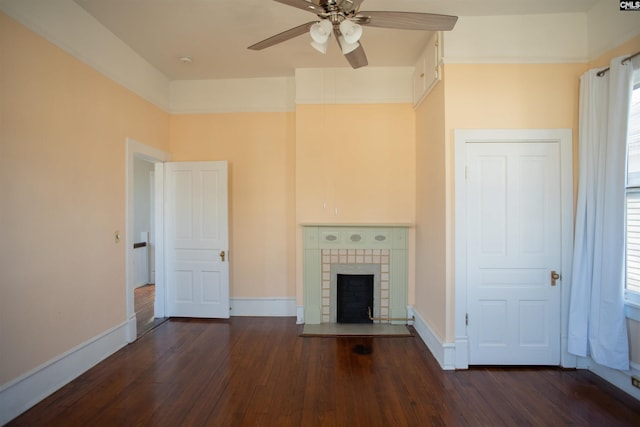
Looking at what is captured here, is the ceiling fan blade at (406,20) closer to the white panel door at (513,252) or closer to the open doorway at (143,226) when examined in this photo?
the white panel door at (513,252)

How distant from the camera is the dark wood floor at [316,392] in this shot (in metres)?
1.98

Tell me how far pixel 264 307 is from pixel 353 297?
4.11 feet

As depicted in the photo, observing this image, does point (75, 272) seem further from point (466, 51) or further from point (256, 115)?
point (466, 51)

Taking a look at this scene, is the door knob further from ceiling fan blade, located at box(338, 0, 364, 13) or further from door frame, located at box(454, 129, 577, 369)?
ceiling fan blade, located at box(338, 0, 364, 13)

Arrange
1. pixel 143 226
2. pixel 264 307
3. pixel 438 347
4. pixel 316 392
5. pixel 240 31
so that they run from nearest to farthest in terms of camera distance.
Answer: pixel 316 392 → pixel 438 347 → pixel 240 31 → pixel 264 307 → pixel 143 226

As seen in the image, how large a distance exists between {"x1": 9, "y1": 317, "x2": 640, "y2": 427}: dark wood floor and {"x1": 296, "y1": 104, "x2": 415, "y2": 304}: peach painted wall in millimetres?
1350

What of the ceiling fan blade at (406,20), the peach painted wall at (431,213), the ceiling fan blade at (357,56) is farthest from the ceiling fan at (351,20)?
the peach painted wall at (431,213)

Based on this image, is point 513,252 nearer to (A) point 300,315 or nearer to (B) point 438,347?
(B) point 438,347

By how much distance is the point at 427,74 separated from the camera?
3.03m

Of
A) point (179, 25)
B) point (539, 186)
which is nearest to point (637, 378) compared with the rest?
point (539, 186)

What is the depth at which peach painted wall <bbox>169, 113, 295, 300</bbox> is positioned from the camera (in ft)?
13.0

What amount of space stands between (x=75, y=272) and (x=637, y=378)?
4.62 metres

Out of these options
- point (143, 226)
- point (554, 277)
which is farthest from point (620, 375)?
point (143, 226)

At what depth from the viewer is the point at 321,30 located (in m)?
1.74
